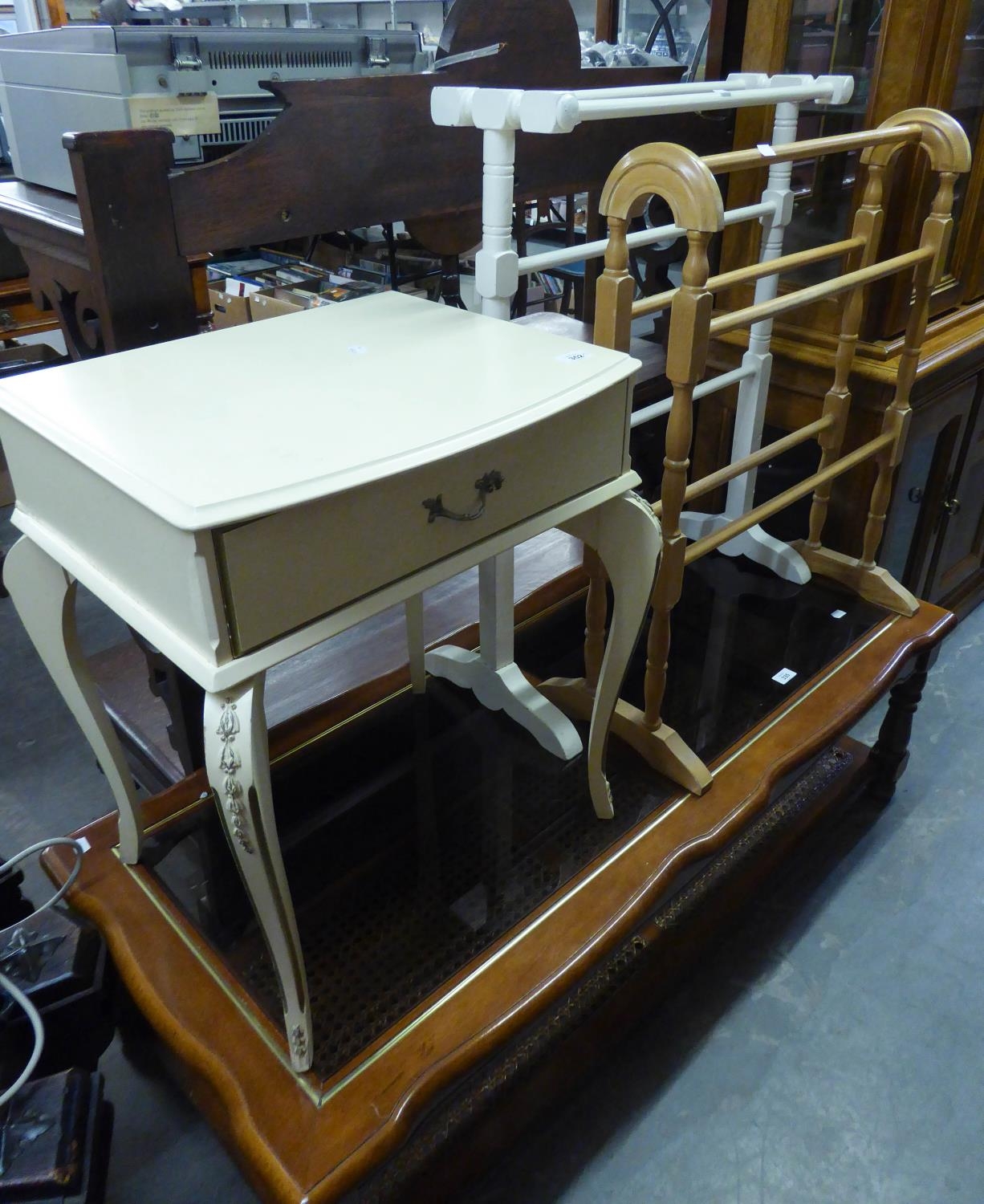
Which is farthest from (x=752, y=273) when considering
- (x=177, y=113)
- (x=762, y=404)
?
(x=177, y=113)

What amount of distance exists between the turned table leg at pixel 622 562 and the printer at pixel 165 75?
2.21 feet

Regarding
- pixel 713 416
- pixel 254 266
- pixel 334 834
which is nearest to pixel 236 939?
pixel 334 834

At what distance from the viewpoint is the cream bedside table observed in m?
0.71

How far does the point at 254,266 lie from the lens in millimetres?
2197

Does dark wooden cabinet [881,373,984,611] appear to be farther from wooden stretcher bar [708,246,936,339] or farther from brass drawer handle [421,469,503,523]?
brass drawer handle [421,469,503,523]

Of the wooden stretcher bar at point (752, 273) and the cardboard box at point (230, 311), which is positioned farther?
the cardboard box at point (230, 311)

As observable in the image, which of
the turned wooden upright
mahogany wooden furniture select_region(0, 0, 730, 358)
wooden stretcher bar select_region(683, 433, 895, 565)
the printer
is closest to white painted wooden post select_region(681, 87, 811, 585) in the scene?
the turned wooden upright

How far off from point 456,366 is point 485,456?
15 cm

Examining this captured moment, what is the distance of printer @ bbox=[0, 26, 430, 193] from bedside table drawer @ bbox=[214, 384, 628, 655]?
0.63 meters

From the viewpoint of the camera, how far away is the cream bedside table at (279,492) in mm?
709

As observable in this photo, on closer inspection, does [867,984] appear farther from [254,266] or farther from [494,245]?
[254,266]

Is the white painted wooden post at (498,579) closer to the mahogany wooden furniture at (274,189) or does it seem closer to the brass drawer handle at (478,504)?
→ the mahogany wooden furniture at (274,189)

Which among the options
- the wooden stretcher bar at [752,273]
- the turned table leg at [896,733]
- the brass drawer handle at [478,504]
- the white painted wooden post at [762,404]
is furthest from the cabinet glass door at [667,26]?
the brass drawer handle at [478,504]

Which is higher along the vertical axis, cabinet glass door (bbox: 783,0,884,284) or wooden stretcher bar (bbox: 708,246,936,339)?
cabinet glass door (bbox: 783,0,884,284)
